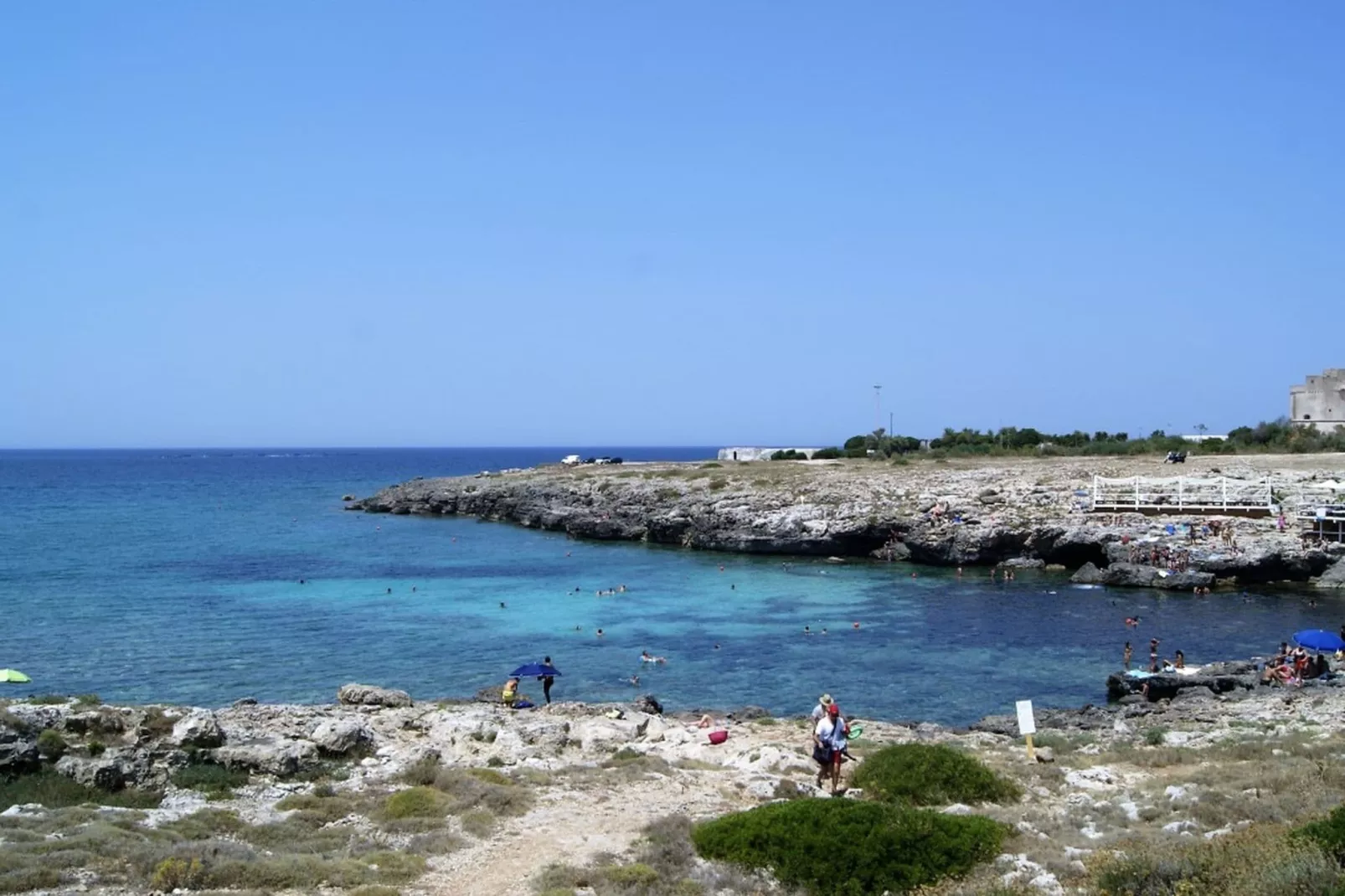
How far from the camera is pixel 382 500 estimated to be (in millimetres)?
107625

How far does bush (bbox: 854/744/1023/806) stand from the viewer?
16.7 metres

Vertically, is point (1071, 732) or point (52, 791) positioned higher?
point (52, 791)

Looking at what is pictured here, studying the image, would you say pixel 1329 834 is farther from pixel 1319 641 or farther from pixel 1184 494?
pixel 1184 494

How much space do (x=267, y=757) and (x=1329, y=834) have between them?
1585 cm

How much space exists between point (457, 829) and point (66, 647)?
98.4 feet

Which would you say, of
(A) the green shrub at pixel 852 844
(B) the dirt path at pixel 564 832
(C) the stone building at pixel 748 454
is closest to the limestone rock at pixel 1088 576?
(B) the dirt path at pixel 564 832

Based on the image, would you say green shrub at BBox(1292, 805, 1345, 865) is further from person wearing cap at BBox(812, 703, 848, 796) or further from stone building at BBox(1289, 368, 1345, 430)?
stone building at BBox(1289, 368, 1345, 430)

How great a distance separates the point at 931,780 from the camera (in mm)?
16984

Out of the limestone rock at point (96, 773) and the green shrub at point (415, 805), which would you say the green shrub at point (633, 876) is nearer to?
the green shrub at point (415, 805)

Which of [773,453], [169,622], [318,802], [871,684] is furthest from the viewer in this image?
[773,453]

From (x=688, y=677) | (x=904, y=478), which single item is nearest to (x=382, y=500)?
(x=904, y=478)

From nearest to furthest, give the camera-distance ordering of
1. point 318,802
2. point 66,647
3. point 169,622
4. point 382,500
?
point 318,802, point 66,647, point 169,622, point 382,500

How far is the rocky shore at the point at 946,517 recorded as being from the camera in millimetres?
A: 52094

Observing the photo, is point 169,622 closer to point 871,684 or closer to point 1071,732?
point 871,684
